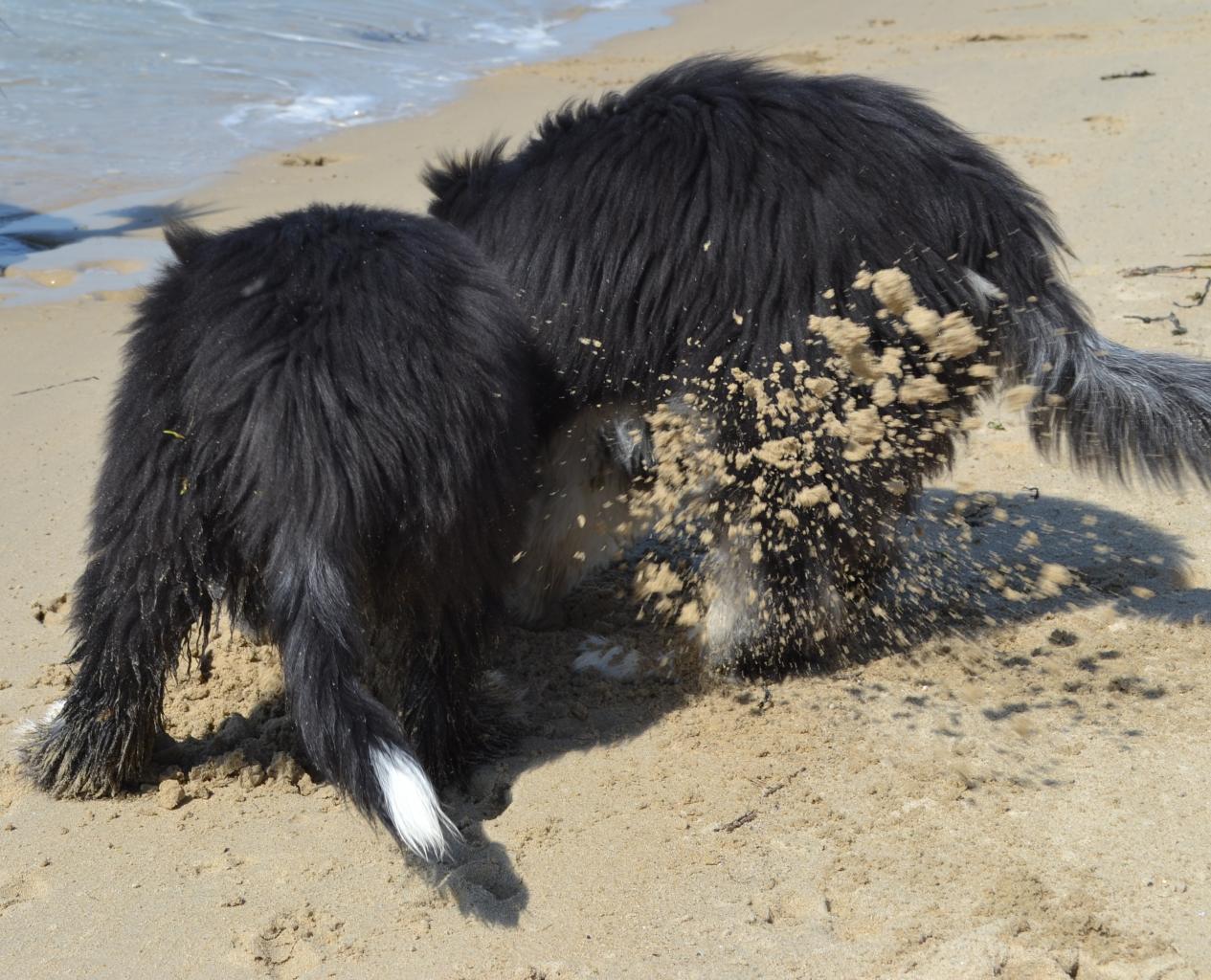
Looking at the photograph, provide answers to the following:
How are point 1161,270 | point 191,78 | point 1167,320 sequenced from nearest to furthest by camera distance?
1. point 1167,320
2. point 1161,270
3. point 191,78

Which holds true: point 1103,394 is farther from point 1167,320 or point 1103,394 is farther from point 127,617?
point 127,617

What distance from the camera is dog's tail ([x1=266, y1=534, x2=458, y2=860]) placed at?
8.45 ft

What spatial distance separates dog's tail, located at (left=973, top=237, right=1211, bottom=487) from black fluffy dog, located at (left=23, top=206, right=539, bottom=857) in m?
1.50

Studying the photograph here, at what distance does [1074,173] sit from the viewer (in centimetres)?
731

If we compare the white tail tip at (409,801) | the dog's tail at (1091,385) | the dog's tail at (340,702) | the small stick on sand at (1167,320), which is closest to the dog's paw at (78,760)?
the dog's tail at (340,702)

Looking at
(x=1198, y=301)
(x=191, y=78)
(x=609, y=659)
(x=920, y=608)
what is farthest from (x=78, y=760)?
(x=191, y=78)

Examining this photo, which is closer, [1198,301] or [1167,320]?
[1167,320]

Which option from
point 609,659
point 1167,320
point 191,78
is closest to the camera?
point 609,659

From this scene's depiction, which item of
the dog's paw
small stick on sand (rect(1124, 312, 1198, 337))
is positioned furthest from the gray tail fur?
the dog's paw

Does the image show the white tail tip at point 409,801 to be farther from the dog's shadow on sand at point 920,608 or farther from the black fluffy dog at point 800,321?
the black fluffy dog at point 800,321

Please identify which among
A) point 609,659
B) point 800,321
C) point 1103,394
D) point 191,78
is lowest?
point 609,659

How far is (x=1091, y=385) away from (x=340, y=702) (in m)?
2.34

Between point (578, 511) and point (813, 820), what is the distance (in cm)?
145

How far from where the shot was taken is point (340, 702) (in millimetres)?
2664
